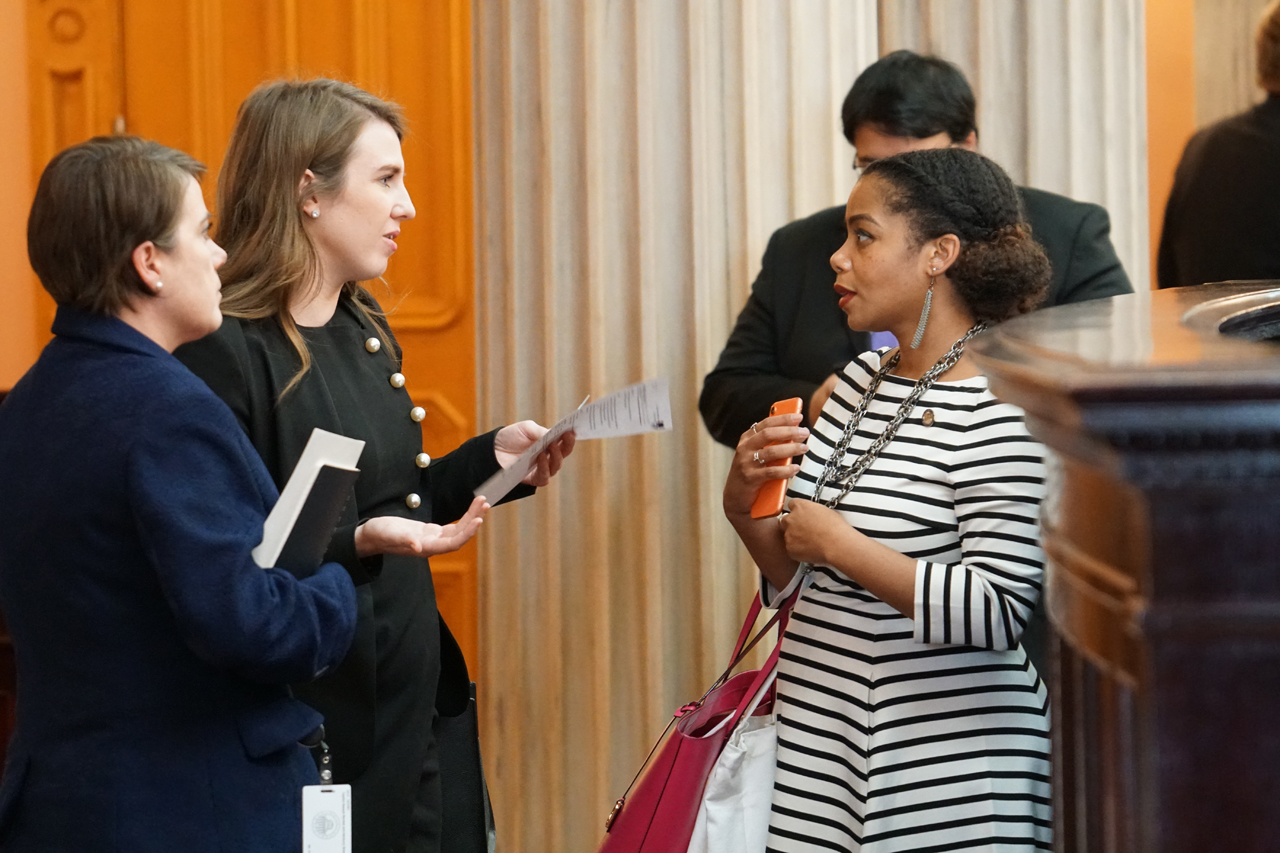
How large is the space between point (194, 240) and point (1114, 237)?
209cm

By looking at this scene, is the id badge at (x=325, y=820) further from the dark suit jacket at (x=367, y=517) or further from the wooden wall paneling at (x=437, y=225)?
the wooden wall paneling at (x=437, y=225)

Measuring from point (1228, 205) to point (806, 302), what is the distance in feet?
3.12

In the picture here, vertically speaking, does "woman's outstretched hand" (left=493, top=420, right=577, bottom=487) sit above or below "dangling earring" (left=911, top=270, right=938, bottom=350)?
below

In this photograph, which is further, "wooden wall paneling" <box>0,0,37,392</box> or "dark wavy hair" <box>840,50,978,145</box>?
Result: "wooden wall paneling" <box>0,0,37,392</box>

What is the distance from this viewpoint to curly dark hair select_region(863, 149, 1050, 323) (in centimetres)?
180

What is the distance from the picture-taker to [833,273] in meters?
2.55

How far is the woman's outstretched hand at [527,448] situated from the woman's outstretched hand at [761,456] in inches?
11.6

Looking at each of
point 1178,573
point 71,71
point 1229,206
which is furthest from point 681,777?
point 71,71

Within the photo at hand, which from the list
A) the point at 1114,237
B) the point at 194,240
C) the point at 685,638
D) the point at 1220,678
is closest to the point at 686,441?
the point at 685,638

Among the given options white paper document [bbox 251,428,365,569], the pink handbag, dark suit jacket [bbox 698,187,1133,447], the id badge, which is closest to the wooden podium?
white paper document [bbox 251,428,365,569]

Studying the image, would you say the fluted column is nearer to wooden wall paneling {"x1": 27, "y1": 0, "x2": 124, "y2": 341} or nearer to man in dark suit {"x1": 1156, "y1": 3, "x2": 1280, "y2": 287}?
man in dark suit {"x1": 1156, "y1": 3, "x2": 1280, "y2": 287}

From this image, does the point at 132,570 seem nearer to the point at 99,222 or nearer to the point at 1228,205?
the point at 99,222

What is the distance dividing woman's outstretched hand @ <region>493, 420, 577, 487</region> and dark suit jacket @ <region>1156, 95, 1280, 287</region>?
1517mm

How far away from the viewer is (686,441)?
287 centimetres
